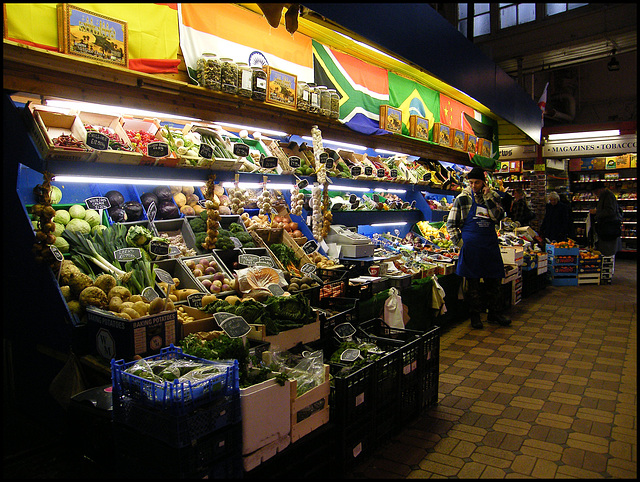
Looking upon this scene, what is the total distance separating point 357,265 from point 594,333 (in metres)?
3.45

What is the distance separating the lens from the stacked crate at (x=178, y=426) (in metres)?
2.14

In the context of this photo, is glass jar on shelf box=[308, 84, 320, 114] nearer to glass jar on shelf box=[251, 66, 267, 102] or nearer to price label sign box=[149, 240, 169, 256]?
glass jar on shelf box=[251, 66, 267, 102]

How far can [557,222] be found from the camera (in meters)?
12.4

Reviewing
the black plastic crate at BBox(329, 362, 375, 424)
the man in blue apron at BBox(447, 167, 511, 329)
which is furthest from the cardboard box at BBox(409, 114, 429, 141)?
the black plastic crate at BBox(329, 362, 375, 424)

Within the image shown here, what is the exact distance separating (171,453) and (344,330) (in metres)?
1.87

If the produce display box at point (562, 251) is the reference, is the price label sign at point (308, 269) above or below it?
above

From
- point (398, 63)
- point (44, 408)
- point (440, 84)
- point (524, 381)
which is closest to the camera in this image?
point (44, 408)

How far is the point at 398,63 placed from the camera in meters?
7.53

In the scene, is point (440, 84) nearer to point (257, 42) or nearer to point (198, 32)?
point (257, 42)

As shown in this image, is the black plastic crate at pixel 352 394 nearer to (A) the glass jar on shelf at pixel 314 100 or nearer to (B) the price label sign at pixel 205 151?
(B) the price label sign at pixel 205 151

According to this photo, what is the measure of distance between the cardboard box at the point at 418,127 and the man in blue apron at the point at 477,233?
190cm

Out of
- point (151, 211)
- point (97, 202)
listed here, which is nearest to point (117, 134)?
point (97, 202)

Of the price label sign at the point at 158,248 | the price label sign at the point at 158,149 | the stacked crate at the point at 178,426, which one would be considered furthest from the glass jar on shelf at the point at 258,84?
the stacked crate at the point at 178,426

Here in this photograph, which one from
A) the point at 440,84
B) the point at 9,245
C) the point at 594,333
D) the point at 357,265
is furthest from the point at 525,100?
the point at 9,245
